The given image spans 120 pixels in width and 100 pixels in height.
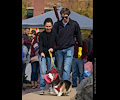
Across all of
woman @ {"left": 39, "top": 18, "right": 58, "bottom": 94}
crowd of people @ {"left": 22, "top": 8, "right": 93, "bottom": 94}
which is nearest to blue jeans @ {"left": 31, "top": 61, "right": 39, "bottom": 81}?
crowd of people @ {"left": 22, "top": 8, "right": 93, "bottom": 94}

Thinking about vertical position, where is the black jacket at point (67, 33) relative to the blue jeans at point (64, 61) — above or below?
above

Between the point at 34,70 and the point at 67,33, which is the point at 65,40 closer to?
the point at 67,33

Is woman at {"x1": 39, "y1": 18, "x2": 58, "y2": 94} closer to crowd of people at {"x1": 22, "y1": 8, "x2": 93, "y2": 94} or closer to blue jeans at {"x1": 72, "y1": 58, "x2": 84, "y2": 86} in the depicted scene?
crowd of people at {"x1": 22, "y1": 8, "x2": 93, "y2": 94}

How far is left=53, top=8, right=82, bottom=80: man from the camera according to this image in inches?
344

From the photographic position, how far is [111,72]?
6.18 m

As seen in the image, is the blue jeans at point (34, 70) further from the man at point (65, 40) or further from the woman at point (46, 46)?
the woman at point (46, 46)

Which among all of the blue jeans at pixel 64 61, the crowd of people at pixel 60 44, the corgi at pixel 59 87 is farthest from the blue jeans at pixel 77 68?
the corgi at pixel 59 87

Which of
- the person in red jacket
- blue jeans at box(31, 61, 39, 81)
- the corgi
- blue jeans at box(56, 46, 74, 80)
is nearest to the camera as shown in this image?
the corgi

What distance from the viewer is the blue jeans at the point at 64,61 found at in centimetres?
892

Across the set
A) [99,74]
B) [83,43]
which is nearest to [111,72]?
[99,74]

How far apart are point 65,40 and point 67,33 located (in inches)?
7.6
